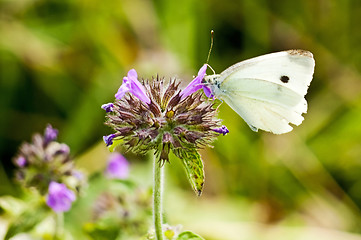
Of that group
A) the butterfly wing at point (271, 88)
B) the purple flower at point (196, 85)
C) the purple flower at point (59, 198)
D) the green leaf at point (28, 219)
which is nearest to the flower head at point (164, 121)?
the purple flower at point (196, 85)

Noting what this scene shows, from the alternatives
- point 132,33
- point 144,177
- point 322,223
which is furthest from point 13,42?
point 322,223

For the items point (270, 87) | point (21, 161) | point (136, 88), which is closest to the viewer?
point (136, 88)

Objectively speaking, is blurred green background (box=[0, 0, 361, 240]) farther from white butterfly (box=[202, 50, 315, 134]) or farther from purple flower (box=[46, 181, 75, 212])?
white butterfly (box=[202, 50, 315, 134])

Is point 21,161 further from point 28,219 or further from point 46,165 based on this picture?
point 28,219

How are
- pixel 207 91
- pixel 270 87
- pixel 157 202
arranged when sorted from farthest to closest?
1. pixel 270 87
2. pixel 207 91
3. pixel 157 202

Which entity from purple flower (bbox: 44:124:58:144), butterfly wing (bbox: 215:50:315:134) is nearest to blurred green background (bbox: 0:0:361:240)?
purple flower (bbox: 44:124:58:144)

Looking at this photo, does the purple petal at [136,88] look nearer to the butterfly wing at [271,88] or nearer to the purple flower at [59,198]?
the butterfly wing at [271,88]

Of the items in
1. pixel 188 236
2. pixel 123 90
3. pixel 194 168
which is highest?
pixel 123 90

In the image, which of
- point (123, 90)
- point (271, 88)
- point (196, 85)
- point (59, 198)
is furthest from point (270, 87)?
point (59, 198)
